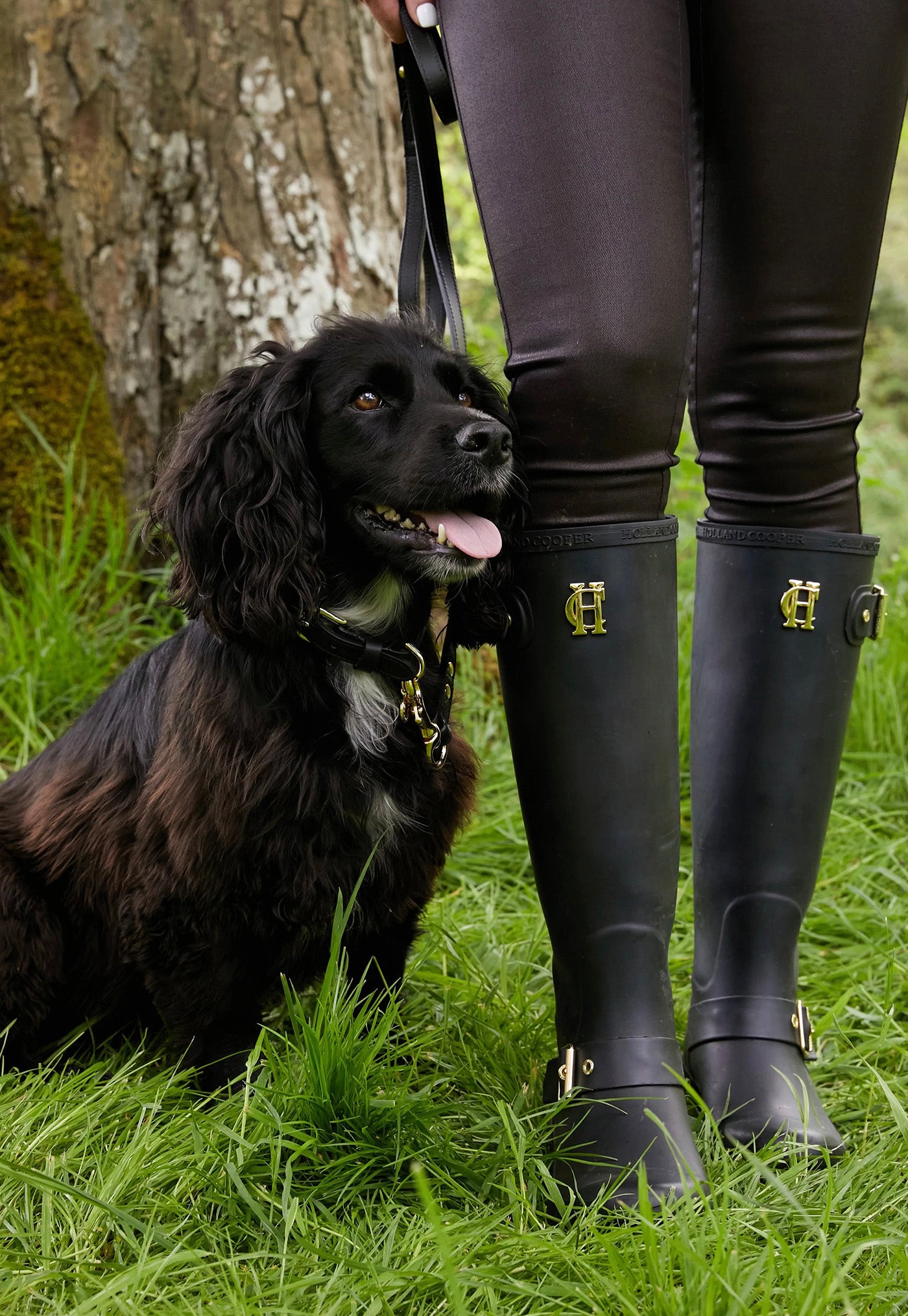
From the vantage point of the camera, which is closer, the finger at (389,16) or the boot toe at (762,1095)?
the boot toe at (762,1095)

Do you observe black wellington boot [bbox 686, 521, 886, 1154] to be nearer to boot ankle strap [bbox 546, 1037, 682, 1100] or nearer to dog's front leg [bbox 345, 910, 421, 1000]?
boot ankle strap [bbox 546, 1037, 682, 1100]

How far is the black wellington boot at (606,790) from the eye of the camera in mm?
1716

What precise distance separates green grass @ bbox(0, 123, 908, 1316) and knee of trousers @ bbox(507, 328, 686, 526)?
68cm

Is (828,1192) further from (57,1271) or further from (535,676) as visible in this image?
(57,1271)

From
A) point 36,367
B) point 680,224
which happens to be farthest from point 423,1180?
point 36,367

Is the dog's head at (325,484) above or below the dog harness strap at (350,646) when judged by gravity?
above

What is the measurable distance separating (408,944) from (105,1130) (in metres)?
0.62

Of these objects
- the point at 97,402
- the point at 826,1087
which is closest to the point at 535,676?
the point at 826,1087

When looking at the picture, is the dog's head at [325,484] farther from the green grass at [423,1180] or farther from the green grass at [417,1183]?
the green grass at [417,1183]

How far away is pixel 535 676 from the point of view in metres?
1.79

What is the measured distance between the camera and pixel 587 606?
5.68 ft

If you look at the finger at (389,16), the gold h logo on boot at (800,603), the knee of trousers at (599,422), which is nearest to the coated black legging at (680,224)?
the knee of trousers at (599,422)

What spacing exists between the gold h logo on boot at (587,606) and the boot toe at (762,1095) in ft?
2.39

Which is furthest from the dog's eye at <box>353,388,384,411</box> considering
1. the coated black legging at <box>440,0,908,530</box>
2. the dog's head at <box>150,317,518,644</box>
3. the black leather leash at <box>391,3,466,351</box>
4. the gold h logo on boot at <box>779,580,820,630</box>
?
the gold h logo on boot at <box>779,580,820,630</box>
